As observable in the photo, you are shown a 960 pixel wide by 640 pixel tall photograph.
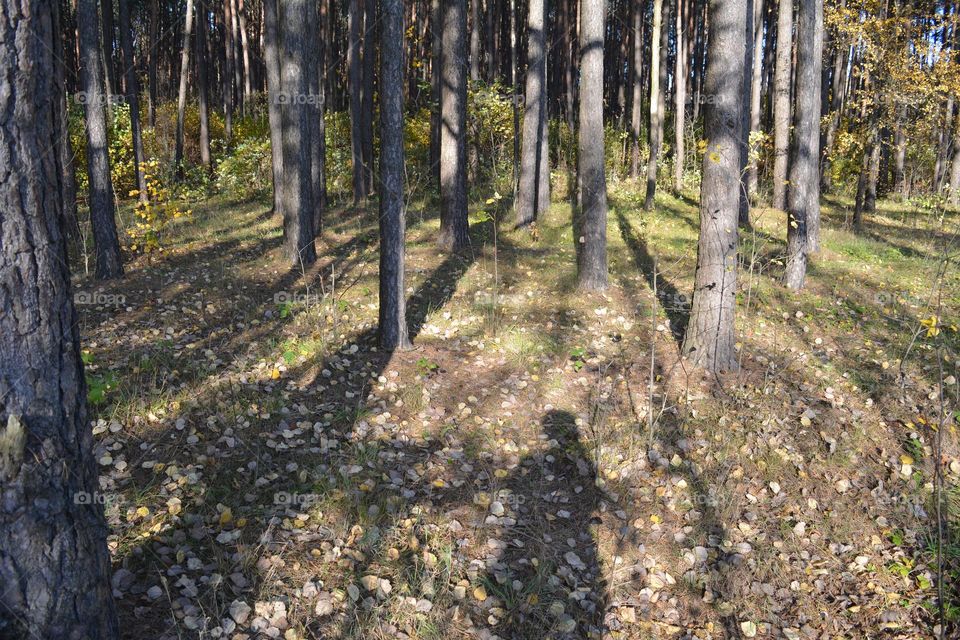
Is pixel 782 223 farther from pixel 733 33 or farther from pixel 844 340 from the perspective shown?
pixel 733 33

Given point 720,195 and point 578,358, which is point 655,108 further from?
point 578,358

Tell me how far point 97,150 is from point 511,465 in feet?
24.6

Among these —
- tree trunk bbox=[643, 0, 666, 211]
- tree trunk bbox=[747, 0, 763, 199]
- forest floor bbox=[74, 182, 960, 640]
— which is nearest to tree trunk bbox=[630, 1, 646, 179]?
tree trunk bbox=[643, 0, 666, 211]

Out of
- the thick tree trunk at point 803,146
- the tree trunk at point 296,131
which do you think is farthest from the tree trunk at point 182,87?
the thick tree trunk at point 803,146

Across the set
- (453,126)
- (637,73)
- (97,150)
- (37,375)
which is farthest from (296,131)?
(637,73)

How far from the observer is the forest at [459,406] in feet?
9.07

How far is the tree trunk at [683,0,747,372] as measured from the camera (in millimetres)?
6438

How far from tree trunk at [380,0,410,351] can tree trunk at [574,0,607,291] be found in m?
3.02

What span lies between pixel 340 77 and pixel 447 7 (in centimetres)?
1929

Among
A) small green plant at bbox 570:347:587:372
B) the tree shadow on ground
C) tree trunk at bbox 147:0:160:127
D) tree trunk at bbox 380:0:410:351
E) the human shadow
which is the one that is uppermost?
tree trunk at bbox 147:0:160:127

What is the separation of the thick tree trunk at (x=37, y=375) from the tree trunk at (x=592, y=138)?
7.02 m

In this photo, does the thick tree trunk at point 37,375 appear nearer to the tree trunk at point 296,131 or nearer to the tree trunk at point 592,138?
the tree trunk at point 592,138

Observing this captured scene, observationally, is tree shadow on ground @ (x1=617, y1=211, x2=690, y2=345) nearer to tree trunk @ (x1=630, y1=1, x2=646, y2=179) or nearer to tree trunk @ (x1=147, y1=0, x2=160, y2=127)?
tree trunk @ (x1=630, y1=1, x2=646, y2=179)

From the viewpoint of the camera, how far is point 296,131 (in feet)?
33.4
